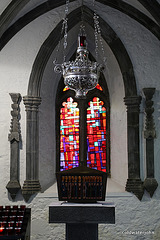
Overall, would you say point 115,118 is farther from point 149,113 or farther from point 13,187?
point 13,187

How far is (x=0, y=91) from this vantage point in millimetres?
9102

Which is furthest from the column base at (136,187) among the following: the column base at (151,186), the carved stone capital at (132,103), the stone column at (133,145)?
the carved stone capital at (132,103)

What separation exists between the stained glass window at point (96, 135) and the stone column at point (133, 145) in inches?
54.7

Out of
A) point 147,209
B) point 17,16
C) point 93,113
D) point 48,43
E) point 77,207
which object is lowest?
point 147,209

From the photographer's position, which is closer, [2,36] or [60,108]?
[2,36]

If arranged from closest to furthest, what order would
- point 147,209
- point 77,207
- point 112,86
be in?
point 77,207 < point 147,209 < point 112,86

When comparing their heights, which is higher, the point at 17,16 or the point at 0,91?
the point at 17,16

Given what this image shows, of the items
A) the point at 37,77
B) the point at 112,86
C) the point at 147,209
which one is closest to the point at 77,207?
the point at 147,209

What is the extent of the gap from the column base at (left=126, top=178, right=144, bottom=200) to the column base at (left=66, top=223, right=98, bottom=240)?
142 inches

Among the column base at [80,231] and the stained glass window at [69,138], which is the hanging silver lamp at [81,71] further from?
the stained glass window at [69,138]

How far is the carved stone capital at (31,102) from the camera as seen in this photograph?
9031 millimetres

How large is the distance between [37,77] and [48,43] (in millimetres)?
883

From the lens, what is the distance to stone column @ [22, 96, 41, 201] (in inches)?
352

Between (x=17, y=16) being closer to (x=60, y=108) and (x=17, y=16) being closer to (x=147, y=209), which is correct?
(x=60, y=108)
